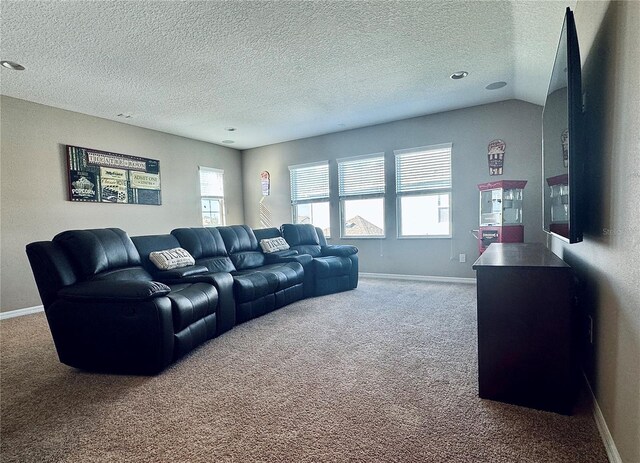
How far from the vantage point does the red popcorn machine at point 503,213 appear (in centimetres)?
431

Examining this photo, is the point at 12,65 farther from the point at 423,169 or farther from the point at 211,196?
the point at 423,169

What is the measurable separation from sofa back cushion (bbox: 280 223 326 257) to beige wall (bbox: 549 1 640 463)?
354 cm

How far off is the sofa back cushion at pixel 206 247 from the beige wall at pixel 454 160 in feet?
9.08

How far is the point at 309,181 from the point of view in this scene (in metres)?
6.52

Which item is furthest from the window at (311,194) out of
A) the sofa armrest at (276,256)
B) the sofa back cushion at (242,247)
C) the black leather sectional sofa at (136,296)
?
the black leather sectional sofa at (136,296)

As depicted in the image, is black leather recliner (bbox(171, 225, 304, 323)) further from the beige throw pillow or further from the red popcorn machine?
the red popcorn machine

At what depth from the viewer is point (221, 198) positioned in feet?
22.6

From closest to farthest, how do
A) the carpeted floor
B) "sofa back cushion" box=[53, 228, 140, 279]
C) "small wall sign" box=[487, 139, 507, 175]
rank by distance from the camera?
the carpeted floor
"sofa back cushion" box=[53, 228, 140, 279]
"small wall sign" box=[487, 139, 507, 175]

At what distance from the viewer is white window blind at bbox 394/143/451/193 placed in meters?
5.12

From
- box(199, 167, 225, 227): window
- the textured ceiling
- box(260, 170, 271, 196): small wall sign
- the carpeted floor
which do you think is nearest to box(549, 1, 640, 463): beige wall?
the carpeted floor

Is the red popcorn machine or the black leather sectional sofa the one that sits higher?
the red popcorn machine

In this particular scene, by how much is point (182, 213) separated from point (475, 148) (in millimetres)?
5232

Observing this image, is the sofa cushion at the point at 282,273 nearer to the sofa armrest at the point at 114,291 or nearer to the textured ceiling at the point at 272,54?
the sofa armrest at the point at 114,291

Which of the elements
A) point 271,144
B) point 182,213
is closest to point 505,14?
point 271,144
